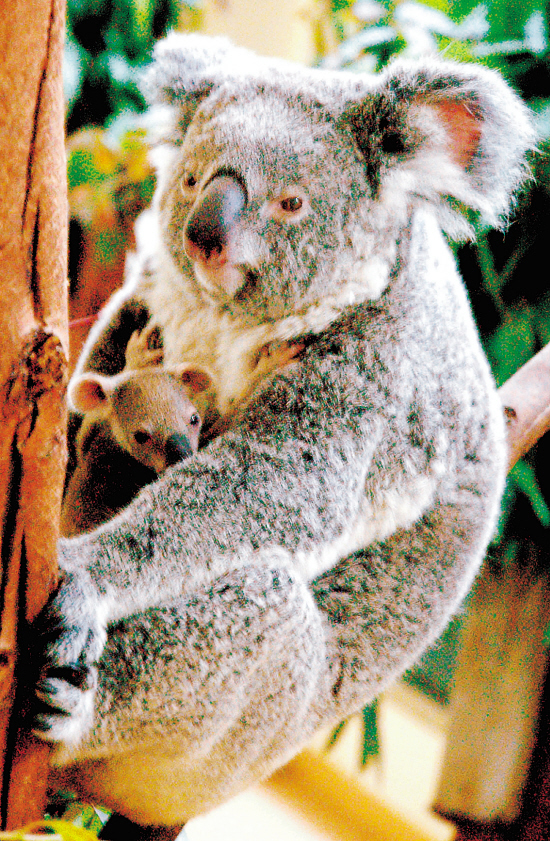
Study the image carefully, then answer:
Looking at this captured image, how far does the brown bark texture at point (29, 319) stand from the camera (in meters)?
1.05

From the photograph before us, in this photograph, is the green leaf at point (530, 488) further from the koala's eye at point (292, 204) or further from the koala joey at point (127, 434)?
the koala's eye at point (292, 204)

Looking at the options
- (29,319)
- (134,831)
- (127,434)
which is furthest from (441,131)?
(134,831)

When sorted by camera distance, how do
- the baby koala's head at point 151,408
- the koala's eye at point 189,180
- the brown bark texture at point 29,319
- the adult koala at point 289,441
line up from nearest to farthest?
the brown bark texture at point 29,319, the adult koala at point 289,441, the koala's eye at point 189,180, the baby koala's head at point 151,408

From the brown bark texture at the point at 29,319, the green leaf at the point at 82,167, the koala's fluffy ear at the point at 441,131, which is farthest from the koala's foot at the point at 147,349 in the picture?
the green leaf at the point at 82,167

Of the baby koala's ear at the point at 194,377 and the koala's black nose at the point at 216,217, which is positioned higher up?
the koala's black nose at the point at 216,217

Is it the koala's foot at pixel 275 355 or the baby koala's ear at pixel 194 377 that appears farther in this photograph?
the baby koala's ear at pixel 194 377

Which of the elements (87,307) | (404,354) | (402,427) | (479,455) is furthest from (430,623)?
(87,307)

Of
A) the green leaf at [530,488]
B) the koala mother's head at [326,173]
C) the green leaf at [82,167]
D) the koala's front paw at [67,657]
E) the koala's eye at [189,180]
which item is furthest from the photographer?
the green leaf at [82,167]

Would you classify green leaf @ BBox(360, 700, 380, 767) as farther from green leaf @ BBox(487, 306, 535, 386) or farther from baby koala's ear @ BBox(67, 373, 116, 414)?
baby koala's ear @ BBox(67, 373, 116, 414)

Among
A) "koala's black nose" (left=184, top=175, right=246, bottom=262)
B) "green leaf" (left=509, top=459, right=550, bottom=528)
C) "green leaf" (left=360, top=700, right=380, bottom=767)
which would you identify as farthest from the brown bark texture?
"green leaf" (left=360, top=700, right=380, bottom=767)

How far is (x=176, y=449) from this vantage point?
6.89 ft

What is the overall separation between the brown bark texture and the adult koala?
0.20m

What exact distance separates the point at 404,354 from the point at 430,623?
0.92 meters

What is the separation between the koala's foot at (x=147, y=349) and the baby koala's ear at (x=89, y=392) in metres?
0.21
